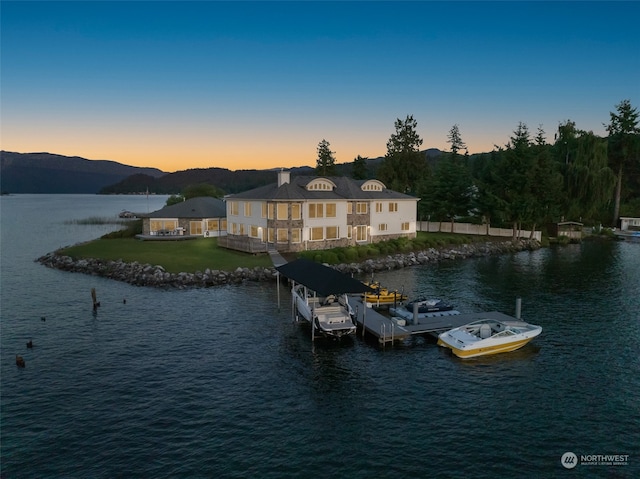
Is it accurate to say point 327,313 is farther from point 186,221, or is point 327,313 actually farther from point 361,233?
point 186,221

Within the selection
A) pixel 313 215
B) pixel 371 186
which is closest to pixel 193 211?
pixel 313 215

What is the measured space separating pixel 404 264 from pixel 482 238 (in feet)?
83.4

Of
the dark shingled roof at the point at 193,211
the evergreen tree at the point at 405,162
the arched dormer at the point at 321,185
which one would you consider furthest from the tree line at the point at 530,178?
the dark shingled roof at the point at 193,211

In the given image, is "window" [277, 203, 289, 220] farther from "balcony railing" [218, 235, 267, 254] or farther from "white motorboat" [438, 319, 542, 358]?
"white motorboat" [438, 319, 542, 358]

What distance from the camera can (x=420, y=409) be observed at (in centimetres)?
2008

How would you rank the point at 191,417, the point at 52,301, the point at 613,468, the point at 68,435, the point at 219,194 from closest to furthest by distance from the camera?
the point at 613,468
the point at 68,435
the point at 191,417
the point at 52,301
the point at 219,194

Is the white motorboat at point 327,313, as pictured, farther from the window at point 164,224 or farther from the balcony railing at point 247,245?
the window at point 164,224

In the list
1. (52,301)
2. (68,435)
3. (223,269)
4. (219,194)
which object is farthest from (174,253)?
(219,194)

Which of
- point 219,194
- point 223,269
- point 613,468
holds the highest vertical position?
point 219,194

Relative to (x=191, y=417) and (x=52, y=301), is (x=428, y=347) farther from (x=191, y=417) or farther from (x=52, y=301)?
(x=52, y=301)

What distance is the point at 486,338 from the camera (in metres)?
26.4

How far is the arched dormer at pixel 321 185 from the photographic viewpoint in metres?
58.6

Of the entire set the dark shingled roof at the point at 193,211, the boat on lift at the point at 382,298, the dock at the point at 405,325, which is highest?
the dark shingled roof at the point at 193,211

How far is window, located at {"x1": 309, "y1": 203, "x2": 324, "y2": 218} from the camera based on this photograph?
56.6m
